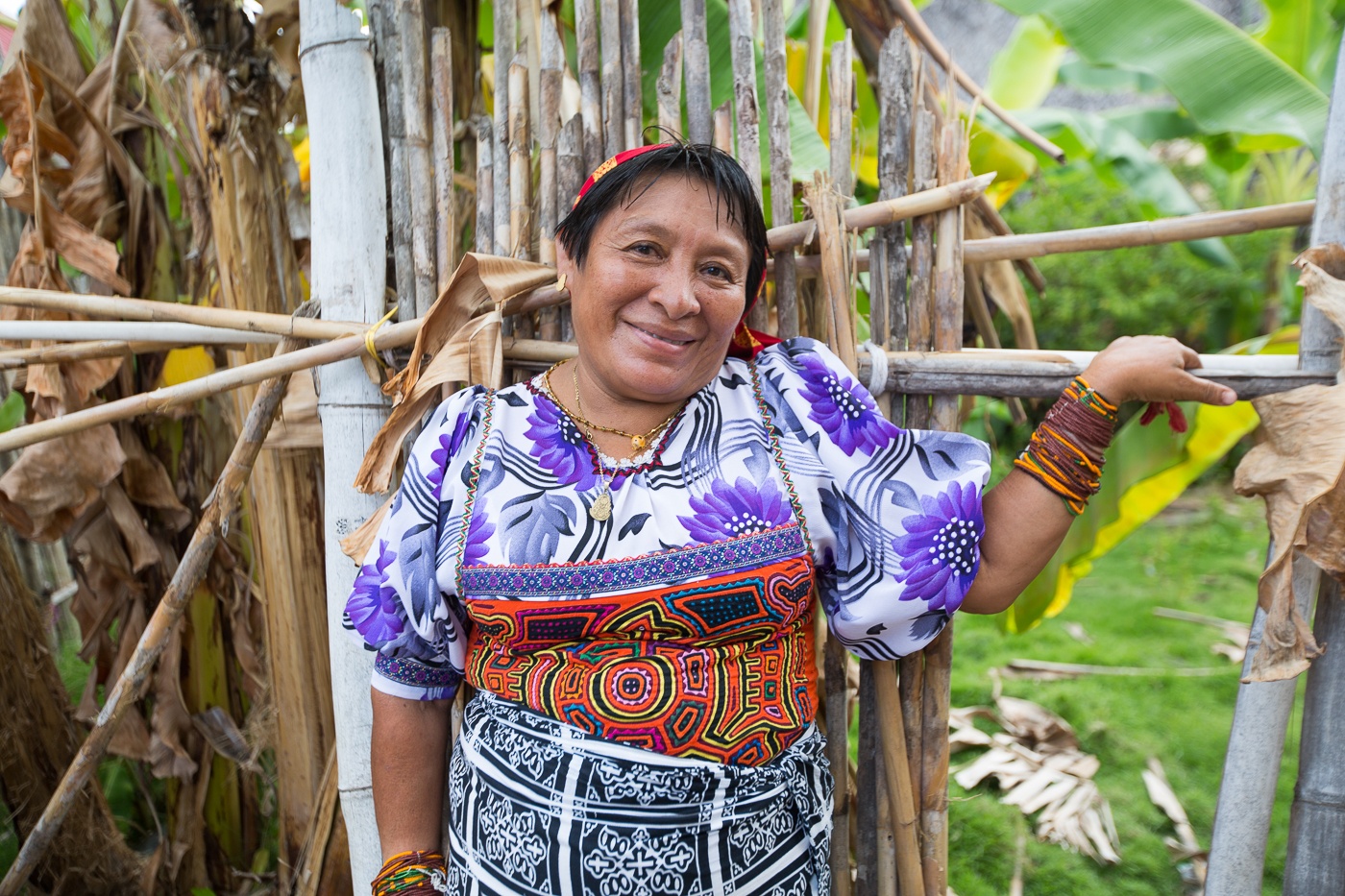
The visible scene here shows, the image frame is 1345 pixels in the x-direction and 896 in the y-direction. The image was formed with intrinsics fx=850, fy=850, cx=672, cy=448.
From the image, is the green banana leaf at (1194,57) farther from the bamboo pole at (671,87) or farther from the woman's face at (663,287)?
the woman's face at (663,287)

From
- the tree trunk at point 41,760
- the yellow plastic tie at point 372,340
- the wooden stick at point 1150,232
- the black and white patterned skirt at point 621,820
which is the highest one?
the wooden stick at point 1150,232

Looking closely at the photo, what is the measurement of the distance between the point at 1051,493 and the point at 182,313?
1.64 meters

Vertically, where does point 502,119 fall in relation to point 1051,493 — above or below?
above

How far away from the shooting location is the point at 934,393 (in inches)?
63.8

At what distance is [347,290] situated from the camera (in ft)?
5.74

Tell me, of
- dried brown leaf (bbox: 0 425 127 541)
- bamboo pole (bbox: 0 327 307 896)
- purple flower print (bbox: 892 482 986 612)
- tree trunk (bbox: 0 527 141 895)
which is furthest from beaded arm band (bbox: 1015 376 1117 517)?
tree trunk (bbox: 0 527 141 895)

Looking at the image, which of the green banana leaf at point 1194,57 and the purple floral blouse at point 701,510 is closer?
the purple floral blouse at point 701,510

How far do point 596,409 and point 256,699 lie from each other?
5.28 ft

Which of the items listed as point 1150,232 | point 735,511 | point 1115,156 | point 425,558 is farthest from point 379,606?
point 1115,156

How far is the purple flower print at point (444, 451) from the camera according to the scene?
147cm

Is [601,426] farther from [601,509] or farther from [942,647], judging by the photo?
[942,647]

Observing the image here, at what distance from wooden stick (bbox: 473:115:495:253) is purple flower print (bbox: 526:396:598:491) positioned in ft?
1.66

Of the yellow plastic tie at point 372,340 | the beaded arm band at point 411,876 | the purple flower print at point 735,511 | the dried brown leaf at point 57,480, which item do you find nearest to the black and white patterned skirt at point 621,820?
the beaded arm band at point 411,876

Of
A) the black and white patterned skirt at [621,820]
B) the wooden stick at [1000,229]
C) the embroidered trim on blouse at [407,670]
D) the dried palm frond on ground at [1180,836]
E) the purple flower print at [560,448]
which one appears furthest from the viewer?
the dried palm frond on ground at [1180,836]
